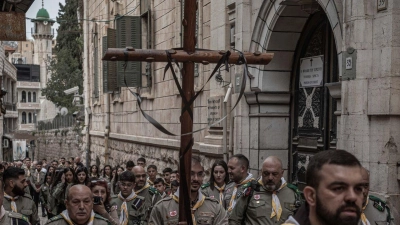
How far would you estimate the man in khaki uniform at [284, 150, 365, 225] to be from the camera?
2.63 m

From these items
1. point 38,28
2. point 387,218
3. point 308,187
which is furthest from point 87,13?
point 38,28

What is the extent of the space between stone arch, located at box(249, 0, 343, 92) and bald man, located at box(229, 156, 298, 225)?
429 cm

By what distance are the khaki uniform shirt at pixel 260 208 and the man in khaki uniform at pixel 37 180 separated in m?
10.2

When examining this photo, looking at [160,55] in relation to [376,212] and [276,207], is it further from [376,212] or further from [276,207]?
[276,207]

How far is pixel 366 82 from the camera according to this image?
7.25 m

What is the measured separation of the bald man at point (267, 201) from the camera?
6188 mm

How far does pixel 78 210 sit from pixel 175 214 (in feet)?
3.08

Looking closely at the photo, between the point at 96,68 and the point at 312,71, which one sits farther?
the point at 96,68

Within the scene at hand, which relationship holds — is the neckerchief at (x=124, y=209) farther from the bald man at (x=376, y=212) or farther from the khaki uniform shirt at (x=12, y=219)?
the bald man at (x=376, y=212)

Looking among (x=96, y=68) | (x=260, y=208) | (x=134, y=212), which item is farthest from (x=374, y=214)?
(x=96, y=68)

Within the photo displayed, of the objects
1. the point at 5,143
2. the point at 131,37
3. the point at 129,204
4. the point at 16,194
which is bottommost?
the point at 5,143

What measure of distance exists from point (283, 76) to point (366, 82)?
3681 mm

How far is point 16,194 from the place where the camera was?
7711 mm

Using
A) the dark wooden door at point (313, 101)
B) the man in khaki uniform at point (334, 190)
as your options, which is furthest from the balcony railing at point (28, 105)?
the man in khaki uniform at point (334, 190)
